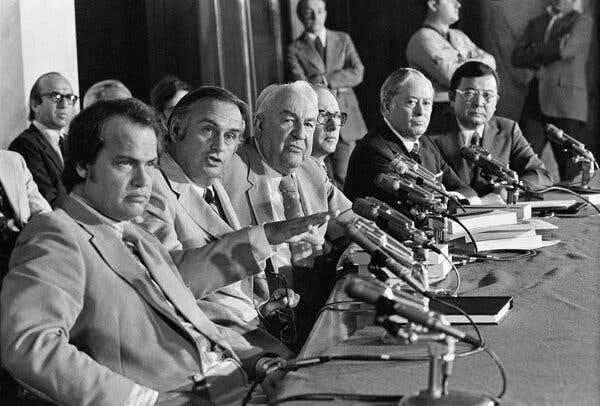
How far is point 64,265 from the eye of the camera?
1.85 metres

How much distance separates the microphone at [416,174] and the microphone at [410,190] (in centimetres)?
17

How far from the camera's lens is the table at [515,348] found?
1637 millimetres

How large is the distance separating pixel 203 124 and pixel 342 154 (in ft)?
15.7

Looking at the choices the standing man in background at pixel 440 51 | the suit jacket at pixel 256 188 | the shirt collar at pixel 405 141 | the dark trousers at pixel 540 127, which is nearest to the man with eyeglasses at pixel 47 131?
the shirt collar at pixel 405 141

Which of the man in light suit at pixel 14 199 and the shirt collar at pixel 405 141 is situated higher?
the shirt collar at pixel 405 141

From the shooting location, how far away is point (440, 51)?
7398mm

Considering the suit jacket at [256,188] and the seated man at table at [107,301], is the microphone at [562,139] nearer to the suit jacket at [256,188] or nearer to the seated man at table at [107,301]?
the suit jacket at [256,188]

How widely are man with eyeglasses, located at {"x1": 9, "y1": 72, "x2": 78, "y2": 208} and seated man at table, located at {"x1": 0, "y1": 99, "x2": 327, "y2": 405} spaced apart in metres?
3.73

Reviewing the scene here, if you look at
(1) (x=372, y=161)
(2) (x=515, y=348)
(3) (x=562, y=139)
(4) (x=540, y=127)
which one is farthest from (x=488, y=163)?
(4) (x=540, y=127)

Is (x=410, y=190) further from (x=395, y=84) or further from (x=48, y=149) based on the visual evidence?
(x=48, y=149)

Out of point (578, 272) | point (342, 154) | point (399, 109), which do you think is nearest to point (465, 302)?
point (578, 272)

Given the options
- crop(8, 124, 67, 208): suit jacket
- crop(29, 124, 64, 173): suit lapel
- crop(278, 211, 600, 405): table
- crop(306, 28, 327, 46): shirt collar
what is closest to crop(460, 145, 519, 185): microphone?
crop(278, 211, 600, 405): table

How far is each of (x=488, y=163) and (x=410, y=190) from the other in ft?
3.81

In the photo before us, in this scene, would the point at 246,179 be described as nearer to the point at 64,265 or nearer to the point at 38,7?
the point at 64,265
